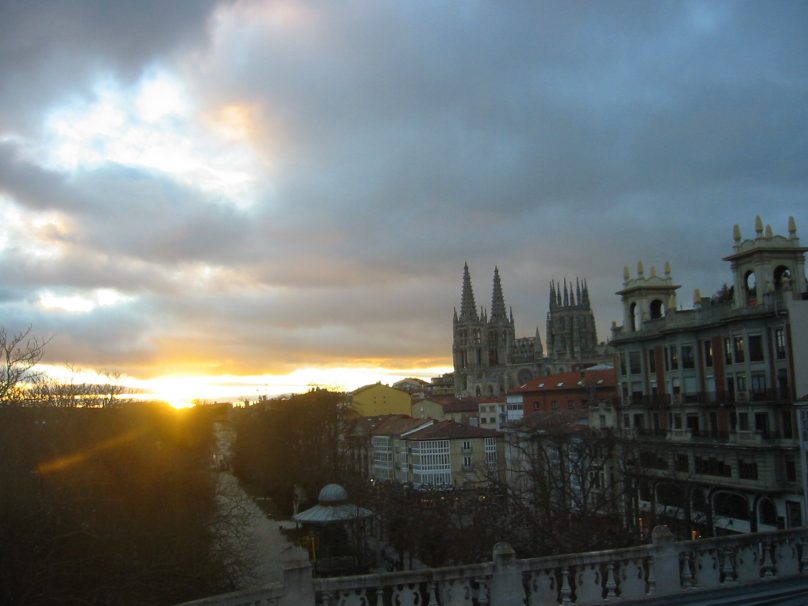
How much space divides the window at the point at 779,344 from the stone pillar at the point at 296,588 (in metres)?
33.6

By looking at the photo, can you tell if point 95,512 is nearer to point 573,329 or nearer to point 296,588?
point 296,588

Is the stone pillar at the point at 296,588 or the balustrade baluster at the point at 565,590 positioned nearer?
the stone pillar at the point at 296,588

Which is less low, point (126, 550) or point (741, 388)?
point (741, 388)

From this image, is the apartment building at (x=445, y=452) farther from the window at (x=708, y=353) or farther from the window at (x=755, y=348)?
the window at (x=755, y=348)

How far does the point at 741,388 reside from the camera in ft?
131

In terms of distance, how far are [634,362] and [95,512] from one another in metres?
39.0

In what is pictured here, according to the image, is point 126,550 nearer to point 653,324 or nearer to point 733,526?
point 733,526

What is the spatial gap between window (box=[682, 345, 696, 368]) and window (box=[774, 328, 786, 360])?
301 inches

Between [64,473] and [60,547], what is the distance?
22.7 ft

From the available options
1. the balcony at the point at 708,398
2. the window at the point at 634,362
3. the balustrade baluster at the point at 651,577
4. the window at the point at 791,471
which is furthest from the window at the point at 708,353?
the balustrade baluster at the point at 651,577

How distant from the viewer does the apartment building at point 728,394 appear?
36.5 m

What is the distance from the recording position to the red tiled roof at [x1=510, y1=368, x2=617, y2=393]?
64.9 m

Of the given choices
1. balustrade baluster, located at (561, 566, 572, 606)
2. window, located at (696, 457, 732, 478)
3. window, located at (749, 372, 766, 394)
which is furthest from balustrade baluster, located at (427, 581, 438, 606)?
window, located at (696, 457, 732, 478)

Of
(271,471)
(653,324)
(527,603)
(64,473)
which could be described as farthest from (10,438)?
(271,471)
